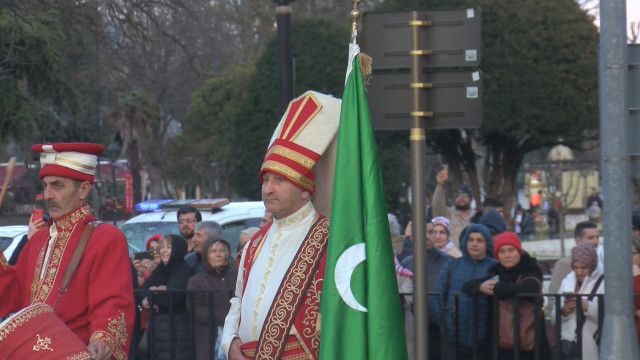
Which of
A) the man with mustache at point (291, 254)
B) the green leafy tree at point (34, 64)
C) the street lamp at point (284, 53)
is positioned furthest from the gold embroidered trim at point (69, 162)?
the green leafy tree at point (34, 64)

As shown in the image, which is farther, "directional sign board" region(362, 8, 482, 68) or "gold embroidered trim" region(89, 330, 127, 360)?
"directional sign board" region(362, 8, 482, 68)

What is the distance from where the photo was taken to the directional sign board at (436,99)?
532 centimetres

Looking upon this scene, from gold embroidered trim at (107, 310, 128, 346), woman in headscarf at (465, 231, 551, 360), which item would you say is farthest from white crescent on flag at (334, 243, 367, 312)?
woman in headscarf at (465, 231, 551, 360)

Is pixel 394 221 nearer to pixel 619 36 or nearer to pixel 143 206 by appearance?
pixel 619 36

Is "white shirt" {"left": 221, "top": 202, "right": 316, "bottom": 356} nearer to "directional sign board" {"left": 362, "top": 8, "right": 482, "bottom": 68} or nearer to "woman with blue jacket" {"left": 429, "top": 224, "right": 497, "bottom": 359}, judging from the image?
"directional sign board" {"left": 362, "top": 8, "right": 482, "bottom": 68}

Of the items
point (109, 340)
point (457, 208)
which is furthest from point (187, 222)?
point (109, 340)

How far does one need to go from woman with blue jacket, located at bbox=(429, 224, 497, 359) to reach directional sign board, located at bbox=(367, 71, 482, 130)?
6.60ft

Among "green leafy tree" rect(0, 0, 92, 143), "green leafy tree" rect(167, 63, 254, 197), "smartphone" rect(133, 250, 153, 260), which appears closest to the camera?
"smartphone" rect(133, 250, 153, 260)

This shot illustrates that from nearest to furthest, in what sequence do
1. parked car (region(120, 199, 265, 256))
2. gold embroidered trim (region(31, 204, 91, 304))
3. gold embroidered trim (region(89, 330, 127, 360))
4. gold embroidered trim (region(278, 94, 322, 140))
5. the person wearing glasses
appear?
gold embroidered trim (region(89, 330, 127, 360)), gold embroidered trim (region(278, 94, 322, 140)), gold embroidered trim (region(31, 204, 91, 304)), the person wearing glasses, parked car (region(120, 199, 265, 256))

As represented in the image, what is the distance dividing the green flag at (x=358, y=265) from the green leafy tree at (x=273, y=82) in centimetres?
2103

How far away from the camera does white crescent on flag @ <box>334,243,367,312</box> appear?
4.65 m

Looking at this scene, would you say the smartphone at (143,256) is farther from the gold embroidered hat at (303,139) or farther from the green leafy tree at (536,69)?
the green leafy tree at (536,69)

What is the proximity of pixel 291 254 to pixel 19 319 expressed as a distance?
1145 mm

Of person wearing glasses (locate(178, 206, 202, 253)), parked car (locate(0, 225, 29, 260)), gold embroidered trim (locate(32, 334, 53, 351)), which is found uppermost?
person wearing glasses (locate(178, 206, 202, 253))
